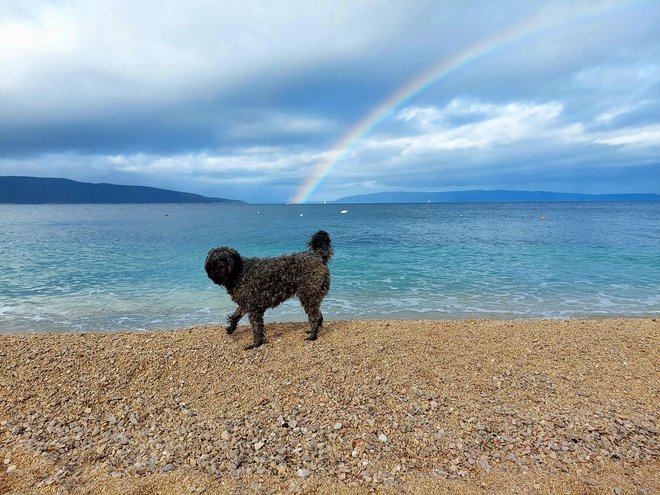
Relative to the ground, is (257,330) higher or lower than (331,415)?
higher

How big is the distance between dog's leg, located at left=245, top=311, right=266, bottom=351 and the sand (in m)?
0.43

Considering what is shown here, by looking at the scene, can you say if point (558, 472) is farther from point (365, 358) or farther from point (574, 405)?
point (365, 358)

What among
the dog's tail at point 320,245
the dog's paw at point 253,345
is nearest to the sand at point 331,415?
the dog's paw at point 253,345

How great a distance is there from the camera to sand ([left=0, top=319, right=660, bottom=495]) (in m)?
4.05

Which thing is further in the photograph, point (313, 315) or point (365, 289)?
point (365, 289)

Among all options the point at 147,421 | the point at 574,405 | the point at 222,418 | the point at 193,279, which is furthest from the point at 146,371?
the point at 193,279

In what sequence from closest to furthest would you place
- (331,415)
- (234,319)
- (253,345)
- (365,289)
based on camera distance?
(331,415) < (253,345) < (234,319) < (365,289)

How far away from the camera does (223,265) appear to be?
296 inches

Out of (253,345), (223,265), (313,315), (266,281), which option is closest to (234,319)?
(253,345)

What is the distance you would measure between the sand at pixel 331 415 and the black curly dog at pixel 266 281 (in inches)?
24.7

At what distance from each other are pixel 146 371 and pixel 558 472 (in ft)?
19.4

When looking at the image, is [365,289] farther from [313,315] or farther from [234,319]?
[234,319]

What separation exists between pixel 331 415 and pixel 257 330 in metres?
2.94

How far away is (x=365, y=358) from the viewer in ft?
22.1
